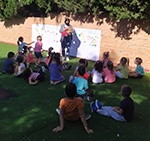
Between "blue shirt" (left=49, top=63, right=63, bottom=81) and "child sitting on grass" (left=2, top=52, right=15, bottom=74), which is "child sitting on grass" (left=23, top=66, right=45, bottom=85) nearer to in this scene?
"blue shirt" (left=49, top=63, right=63, bottom=81)

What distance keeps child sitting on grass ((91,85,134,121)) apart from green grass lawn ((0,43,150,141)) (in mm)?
116

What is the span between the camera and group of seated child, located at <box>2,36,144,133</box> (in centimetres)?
397

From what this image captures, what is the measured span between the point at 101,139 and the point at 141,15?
6045 millimetres

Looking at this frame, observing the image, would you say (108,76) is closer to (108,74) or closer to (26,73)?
(108,74)

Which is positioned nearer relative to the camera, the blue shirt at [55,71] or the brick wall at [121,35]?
the blue shirt at [55,71]

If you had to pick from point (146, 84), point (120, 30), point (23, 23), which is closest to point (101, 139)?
point (146, 84)

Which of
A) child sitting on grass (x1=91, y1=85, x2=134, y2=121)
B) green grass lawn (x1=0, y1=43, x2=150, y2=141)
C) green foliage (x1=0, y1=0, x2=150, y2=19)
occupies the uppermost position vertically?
green foliage (x1=0, y1=0, x2=150, y2=19)

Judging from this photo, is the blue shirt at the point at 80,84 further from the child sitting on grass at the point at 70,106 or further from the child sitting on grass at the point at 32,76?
the child sitting on grass at the point at 32,76

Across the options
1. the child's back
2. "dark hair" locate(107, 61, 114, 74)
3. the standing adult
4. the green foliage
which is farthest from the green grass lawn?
the standing adult

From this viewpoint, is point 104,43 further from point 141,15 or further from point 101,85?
point 101,85

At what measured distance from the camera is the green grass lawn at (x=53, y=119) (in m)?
3.85

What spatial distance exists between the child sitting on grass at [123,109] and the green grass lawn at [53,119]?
0.12m

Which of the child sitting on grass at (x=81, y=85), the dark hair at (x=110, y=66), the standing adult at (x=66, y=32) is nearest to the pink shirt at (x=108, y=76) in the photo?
the dark hair at (x=110, y=66)

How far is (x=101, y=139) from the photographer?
12.3 ft
